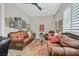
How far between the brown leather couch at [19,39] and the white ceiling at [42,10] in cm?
36

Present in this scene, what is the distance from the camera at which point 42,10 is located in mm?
2436

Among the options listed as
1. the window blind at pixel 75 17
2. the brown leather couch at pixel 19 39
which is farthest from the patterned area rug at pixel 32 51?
the window blind at pixel 75 17

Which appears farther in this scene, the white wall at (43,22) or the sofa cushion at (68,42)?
the white wall at (43,22)

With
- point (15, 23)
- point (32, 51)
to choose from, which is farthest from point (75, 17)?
point (15, 23)

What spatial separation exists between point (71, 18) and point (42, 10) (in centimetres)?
Result: 51

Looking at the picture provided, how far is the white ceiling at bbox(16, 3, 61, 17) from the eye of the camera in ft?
7.79

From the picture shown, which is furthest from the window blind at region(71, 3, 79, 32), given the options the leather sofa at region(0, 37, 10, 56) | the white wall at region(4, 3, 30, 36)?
the leather sofa at region(0, 37, 10, 56)

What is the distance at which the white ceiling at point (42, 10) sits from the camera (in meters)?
2.38

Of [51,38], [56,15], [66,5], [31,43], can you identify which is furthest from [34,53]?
[66,5]

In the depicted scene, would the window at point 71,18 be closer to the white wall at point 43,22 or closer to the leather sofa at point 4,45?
the white wall at point 43,22

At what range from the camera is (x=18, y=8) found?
7.82 feet

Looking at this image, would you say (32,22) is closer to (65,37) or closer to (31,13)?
(31,13)

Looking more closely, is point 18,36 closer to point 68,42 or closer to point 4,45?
point 4,45

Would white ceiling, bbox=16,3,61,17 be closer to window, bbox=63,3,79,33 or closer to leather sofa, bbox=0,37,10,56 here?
window, bbox=63,3,79,33
